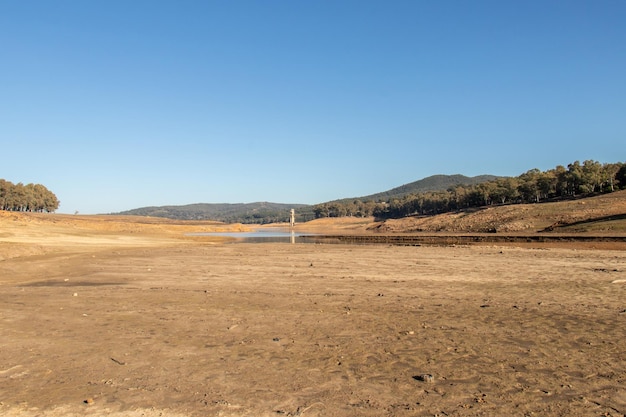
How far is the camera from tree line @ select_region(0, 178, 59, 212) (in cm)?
11938

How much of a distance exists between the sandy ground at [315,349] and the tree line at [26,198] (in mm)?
128911

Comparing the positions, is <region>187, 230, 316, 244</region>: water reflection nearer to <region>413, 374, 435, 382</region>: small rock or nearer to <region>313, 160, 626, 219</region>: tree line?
<region>413, 374, 435, 382</region>: small rock

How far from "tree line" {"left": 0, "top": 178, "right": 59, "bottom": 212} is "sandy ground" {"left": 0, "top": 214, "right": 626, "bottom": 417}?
129 m

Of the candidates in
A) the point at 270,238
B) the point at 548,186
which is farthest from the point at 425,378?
the point at 548,186

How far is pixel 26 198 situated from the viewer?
12675 cm

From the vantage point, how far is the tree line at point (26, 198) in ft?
392

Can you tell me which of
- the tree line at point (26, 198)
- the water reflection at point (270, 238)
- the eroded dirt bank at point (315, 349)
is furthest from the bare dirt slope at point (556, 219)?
the tree line at point (26, 198)

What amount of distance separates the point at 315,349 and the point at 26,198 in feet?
484

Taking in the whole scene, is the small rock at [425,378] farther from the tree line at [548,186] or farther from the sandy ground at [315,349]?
the tree line at [548,186]


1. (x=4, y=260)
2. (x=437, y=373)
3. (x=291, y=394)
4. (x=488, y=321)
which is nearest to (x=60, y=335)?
(x=291, y=394)

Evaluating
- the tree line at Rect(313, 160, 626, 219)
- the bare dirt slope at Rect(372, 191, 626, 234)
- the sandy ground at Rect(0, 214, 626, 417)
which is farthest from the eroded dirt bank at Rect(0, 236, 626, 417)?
the tree line at Rect(313, 160, 626, 219)

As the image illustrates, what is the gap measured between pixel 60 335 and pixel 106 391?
12.3ft

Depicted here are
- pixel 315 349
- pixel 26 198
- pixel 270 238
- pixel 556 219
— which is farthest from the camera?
pixel 26 198

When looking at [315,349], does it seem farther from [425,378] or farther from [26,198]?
[26,198]
